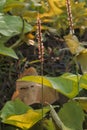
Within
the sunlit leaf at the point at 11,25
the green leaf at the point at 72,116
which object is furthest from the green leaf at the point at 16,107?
the sunlit leaf at the point at 11,25

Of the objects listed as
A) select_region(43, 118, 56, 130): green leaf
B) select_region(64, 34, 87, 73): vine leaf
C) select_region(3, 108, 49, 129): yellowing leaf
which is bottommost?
select_region(43, 118, 56, 130): green leaf

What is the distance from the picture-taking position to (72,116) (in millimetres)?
1130

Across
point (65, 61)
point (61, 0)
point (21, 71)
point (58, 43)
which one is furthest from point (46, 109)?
point (61, 0)

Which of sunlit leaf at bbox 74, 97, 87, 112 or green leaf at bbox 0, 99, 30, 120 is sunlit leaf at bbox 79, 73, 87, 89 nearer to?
sunlit leaf at bbox 74, 97, 87, 112

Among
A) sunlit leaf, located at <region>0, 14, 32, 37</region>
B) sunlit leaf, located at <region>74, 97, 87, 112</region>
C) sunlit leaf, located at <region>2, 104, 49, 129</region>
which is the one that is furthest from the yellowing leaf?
sunlit leaf, located at <region>0, 14, 32, 37</region>

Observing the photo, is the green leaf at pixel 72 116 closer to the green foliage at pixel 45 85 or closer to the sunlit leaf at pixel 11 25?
the green foliage at pixel 45 85

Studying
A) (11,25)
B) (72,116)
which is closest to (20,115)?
(72,116)

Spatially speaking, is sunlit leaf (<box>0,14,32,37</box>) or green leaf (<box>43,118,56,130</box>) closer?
green leaf (<box>43,118,56,130</box>)

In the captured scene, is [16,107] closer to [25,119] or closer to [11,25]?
[25,119]

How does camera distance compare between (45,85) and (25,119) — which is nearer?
(25,119)

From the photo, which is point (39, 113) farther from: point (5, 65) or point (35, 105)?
point (5, 65)

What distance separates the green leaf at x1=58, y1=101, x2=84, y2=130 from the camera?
3.67 ft

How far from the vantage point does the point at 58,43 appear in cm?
167

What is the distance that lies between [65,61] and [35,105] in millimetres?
332
